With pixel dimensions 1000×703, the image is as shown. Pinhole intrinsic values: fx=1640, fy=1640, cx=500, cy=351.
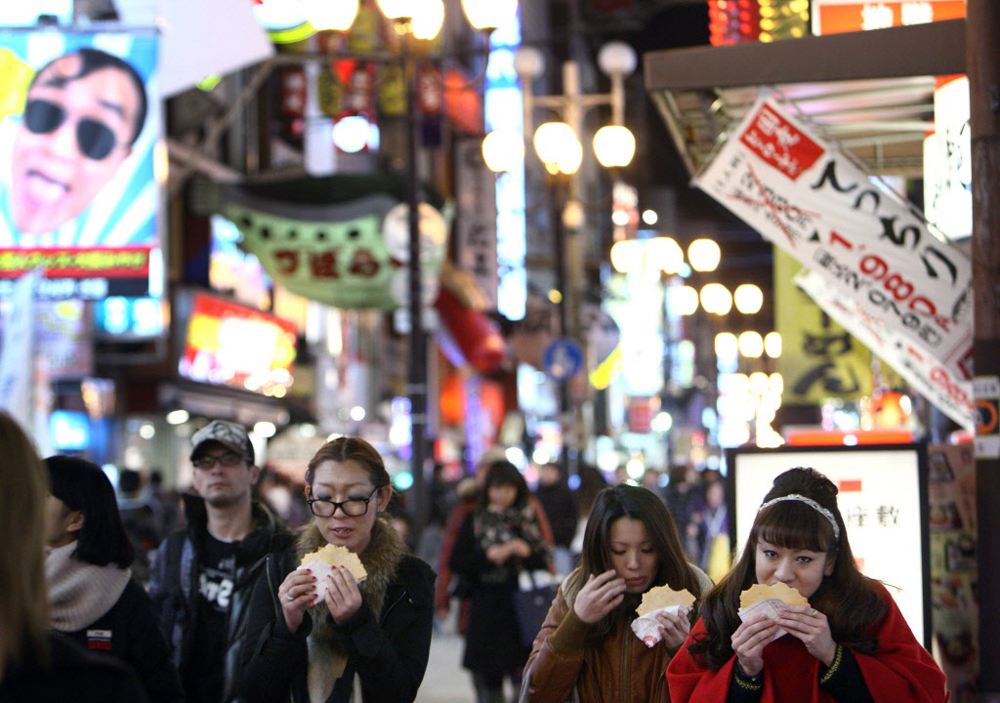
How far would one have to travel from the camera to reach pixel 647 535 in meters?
5.48

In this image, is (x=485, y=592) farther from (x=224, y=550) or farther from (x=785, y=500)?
(x=785, y=500)

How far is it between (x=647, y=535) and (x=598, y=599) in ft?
1.07

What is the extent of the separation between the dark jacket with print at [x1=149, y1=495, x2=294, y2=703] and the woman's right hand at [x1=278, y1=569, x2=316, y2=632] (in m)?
1.41

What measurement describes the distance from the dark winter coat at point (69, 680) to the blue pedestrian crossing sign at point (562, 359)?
24.4 m

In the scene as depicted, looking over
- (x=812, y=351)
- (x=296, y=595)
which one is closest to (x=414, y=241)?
(x=812, y=351)

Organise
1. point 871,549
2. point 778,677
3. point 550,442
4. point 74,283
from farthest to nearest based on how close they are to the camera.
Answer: point 550,442 < point 74,283 < point 871,549 < point 778,677

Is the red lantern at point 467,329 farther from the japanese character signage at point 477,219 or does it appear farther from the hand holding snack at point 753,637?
the hand holding snack at point 753,637

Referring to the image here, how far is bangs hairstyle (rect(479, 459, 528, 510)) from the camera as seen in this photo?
1095cm

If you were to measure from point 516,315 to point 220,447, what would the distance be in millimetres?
46310

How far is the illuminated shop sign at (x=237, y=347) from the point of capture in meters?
32.9

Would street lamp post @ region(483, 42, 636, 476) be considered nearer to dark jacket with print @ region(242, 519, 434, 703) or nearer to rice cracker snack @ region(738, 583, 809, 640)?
dark jacket with print @ region(242, 519, 434, 703)

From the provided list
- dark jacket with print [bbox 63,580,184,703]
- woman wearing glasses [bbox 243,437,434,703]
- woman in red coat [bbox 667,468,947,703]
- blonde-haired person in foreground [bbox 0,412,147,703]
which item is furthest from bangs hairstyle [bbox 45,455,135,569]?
blonde-haired person in foreground [bbox 0,412,147,703]

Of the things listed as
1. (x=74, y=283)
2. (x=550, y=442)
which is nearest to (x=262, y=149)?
(x=550, y=442)

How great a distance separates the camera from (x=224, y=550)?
7.11 meters
